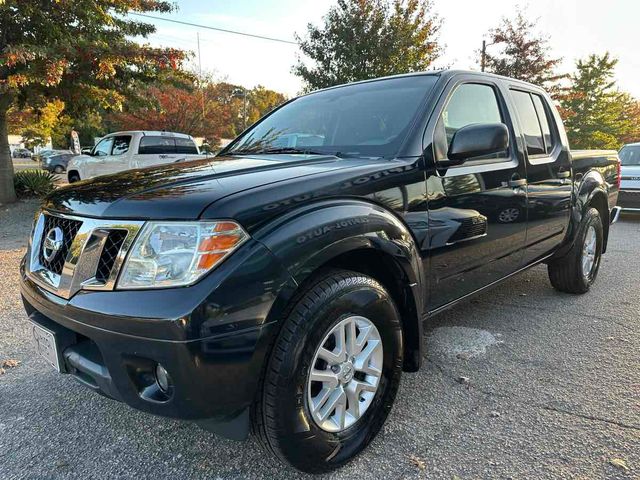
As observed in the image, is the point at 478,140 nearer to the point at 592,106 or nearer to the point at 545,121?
the point at 545,121

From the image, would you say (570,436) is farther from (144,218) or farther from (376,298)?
(144,218)

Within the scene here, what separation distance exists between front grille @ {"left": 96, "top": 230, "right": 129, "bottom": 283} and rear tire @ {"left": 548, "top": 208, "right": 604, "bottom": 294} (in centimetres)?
380

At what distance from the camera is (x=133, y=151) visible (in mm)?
11703

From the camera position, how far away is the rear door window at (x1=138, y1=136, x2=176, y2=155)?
38.7 ft

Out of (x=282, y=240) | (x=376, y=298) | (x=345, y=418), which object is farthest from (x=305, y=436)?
(x=282, y=240)

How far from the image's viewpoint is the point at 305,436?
175cm

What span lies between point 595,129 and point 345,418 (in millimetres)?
26069

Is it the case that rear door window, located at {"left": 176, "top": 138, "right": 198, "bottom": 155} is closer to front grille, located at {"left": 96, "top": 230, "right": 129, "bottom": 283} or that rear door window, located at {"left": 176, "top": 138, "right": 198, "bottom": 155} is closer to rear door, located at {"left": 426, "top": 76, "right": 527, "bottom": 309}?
rear door, located at {"left": 426, "top": 76, "right": 527, "bottom": 309}

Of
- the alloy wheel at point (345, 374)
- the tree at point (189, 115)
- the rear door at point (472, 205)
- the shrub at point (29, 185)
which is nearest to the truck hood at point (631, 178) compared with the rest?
the rear door at point (472, 205)

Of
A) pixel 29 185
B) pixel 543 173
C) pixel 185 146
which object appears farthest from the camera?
pixel 185 146

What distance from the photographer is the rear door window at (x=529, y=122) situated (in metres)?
3.29

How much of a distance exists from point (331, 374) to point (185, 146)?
11.7m

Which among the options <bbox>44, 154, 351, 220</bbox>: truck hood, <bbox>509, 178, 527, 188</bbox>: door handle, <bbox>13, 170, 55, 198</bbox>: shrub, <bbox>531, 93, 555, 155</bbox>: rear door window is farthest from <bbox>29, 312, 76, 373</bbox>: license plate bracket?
<bbox>13, 170, 55, 198</bbox>: shrub

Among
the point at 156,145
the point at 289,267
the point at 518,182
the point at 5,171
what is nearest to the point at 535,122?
the point at 518,182
